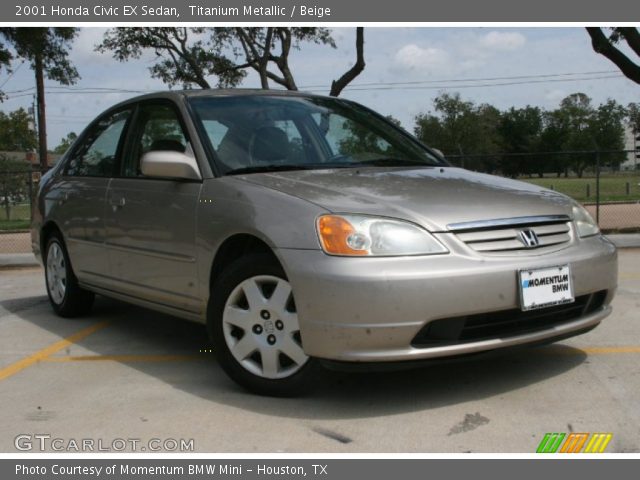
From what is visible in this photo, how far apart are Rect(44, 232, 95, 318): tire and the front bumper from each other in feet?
9.76

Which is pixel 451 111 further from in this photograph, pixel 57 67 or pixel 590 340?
pixel 590 340

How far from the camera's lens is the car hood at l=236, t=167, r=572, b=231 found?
11.5 feet

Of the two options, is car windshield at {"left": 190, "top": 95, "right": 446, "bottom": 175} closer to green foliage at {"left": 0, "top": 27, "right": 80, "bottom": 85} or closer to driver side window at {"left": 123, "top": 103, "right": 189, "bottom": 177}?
driver side window at {"left": 123, "top": 103, "right": 189, "bottom": 177}

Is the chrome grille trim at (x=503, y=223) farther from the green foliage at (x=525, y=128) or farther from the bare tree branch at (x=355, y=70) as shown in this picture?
the green foliage at (x=525, y=128)

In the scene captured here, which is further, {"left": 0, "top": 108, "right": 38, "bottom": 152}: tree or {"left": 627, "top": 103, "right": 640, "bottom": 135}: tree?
{"left": 627, "top": 103, "right": 640, "bottom": 135}: tree

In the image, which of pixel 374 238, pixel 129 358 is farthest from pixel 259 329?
pixel 129 358

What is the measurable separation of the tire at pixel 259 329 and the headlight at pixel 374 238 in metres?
0.35

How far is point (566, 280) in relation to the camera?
362cm

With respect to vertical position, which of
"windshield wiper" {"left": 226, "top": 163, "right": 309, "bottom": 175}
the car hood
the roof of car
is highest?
the roof of car

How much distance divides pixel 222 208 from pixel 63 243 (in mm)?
2382

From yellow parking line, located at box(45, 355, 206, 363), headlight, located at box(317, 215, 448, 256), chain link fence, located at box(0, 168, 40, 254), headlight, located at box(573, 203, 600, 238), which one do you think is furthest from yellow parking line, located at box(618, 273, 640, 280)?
chain link fence, located at box(0, 168, 40, 254)

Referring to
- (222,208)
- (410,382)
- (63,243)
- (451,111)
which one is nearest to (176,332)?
(63,243)

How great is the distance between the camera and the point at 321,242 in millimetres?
3402

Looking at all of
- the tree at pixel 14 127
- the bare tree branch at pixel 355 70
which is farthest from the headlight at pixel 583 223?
the tree at pixel 14 127
